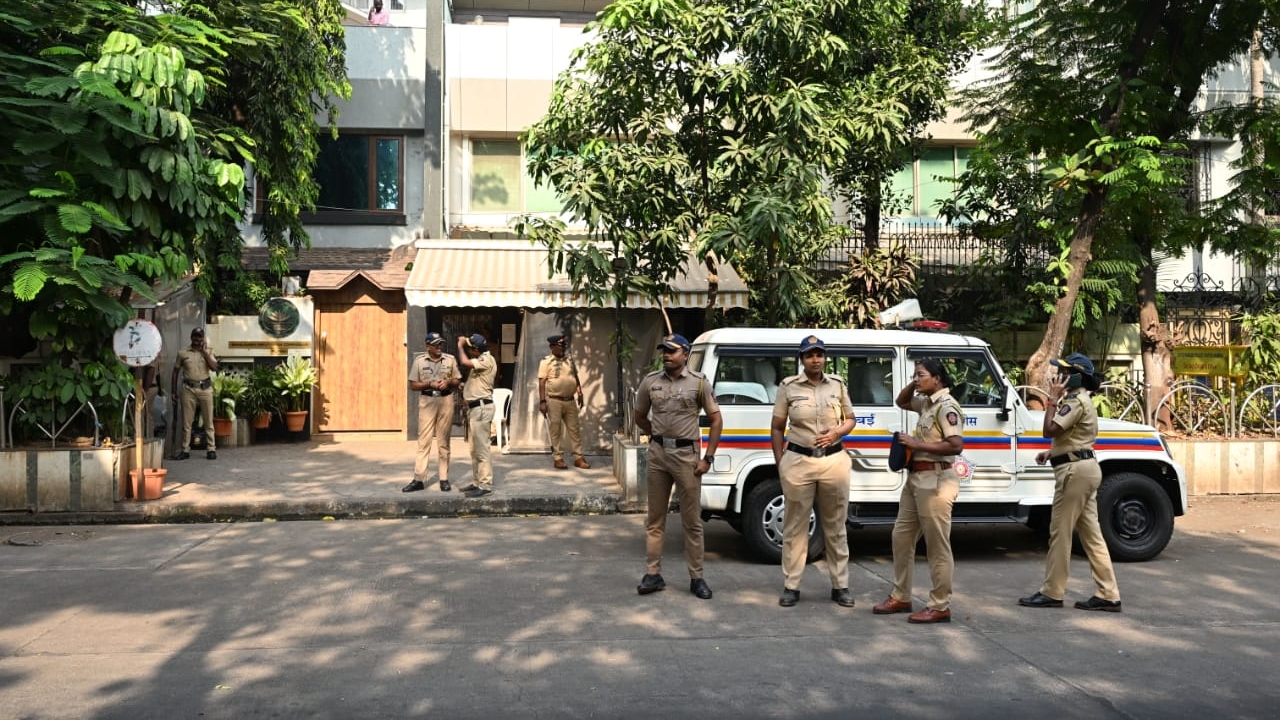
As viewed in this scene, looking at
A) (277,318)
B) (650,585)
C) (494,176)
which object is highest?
(494,176)

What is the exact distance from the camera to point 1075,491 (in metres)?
7.82

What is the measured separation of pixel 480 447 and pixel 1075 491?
6.81 meters

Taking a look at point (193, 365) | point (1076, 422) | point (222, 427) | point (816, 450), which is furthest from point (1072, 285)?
point (222, 427)

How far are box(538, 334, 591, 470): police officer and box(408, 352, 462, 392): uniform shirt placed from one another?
242 cm

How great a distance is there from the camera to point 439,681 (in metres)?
6.01

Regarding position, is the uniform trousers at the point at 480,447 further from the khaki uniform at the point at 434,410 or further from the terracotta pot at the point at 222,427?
the terracotta pot at the point at 222,427

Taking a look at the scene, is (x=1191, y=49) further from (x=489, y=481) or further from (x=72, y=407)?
(x=72, y=407)

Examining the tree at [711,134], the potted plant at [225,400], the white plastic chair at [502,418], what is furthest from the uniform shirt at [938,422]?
the potted plant at [225,400]

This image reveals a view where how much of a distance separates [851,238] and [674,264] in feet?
16.6

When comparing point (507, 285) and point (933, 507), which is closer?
point (933, 507)

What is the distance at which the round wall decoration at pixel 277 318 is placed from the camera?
18031 mm

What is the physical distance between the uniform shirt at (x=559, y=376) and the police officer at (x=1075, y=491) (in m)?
8.11

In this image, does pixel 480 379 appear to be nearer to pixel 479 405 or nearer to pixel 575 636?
pixel 479 405

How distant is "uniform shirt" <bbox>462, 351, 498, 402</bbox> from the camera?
12758mm
